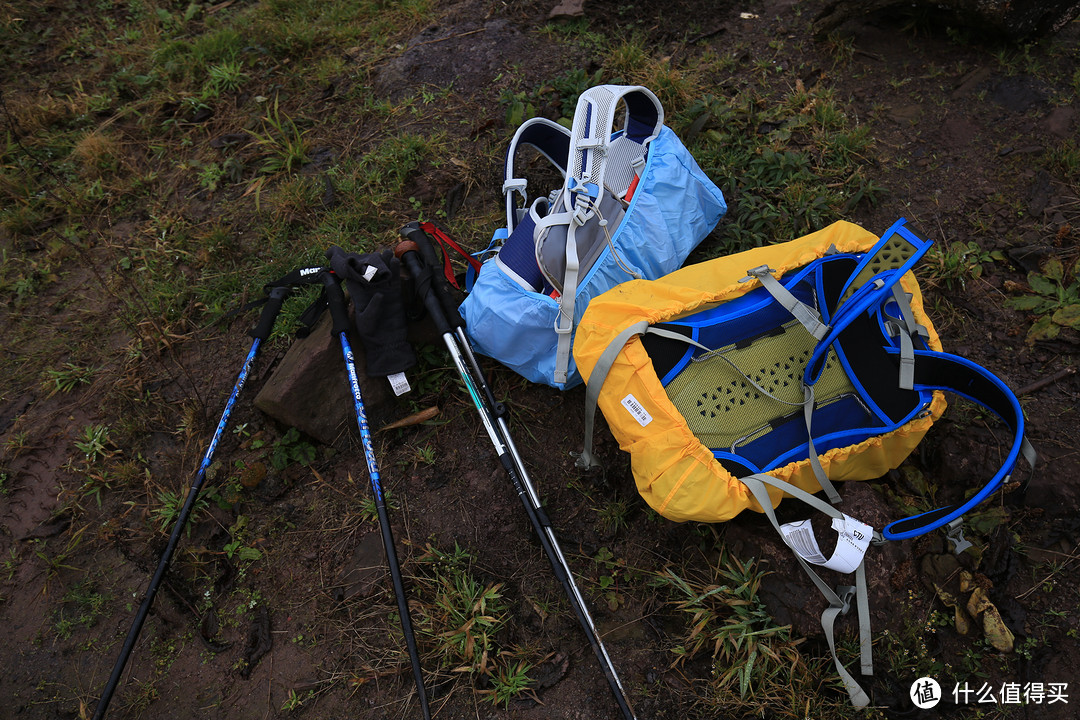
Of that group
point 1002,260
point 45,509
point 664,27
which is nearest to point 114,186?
point 45,509

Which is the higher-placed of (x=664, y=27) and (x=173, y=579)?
(x=664, y=27)

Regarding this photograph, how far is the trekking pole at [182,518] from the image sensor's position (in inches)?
92.4

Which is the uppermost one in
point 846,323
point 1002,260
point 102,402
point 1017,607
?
point 846,323

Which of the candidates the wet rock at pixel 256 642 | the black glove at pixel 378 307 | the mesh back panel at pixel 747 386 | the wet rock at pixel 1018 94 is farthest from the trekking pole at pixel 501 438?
the wet rock at pixel 1018 94

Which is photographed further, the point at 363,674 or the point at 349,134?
the point at 349,134

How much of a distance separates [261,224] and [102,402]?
1.45 meters

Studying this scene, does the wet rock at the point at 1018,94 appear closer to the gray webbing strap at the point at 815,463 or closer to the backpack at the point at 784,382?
the backpack at the point at 784,382

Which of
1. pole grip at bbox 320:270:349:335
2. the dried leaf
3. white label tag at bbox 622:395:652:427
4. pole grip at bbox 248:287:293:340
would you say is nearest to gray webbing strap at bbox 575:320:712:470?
white label tag at bbox 622:395:652:427

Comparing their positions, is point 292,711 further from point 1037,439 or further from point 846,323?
point 1037,439

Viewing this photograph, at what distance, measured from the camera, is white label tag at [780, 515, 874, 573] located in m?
2.22

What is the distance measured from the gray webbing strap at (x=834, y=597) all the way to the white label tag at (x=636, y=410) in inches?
17.1

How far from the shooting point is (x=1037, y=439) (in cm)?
276

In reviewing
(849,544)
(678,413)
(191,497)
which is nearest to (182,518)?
(191,497)

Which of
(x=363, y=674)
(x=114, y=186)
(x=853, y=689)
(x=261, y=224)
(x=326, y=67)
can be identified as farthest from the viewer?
(x=326, y=67)
